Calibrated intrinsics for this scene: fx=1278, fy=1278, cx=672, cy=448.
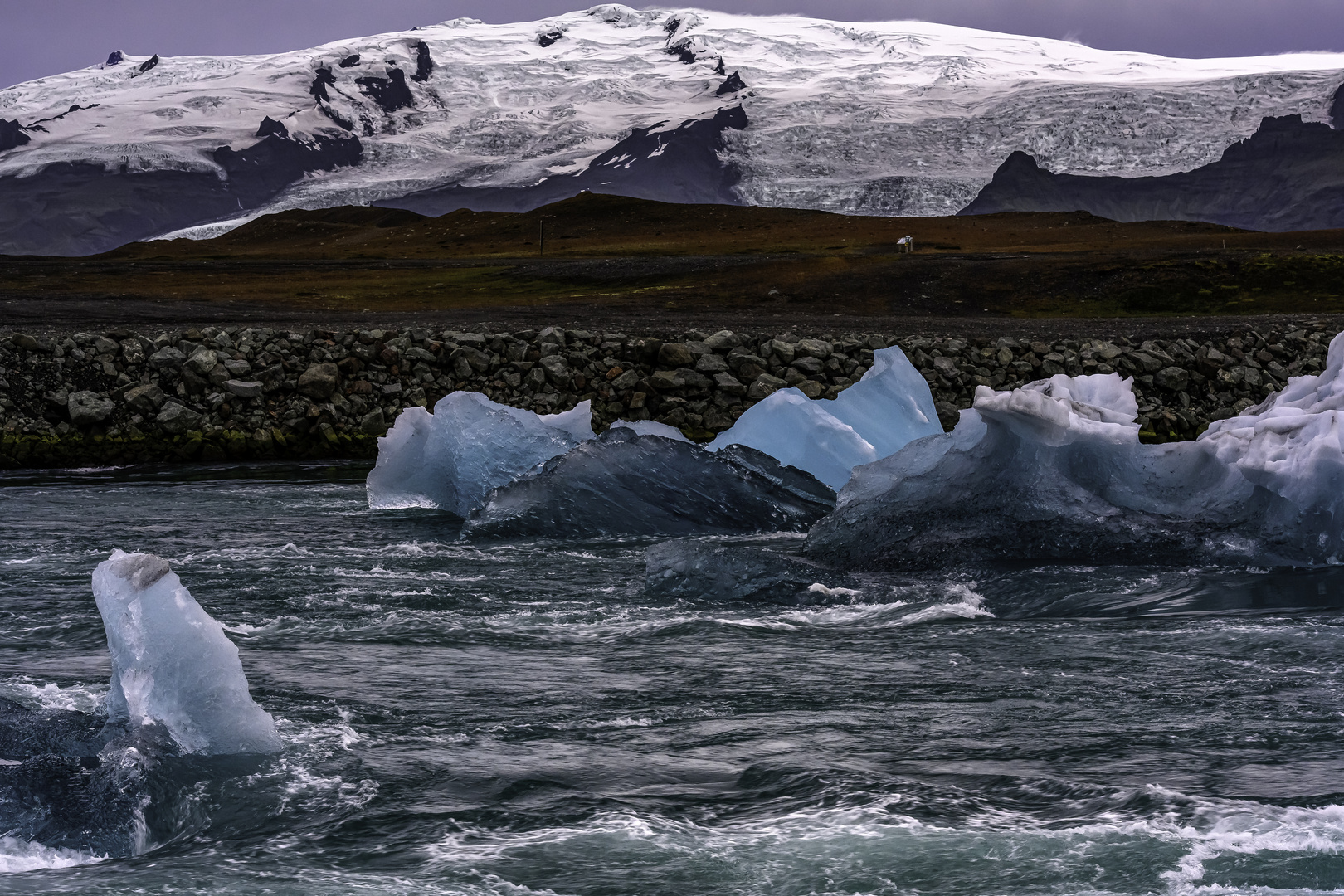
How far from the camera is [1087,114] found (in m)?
108

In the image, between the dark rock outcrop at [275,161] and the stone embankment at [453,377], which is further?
the dark rock outcrop at [275,161]

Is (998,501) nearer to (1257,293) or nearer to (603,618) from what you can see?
(603,618)

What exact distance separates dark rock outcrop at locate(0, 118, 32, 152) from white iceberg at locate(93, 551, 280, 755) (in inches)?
7034

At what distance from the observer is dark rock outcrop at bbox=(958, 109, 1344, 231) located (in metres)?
110

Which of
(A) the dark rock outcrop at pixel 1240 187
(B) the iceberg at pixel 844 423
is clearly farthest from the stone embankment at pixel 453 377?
(A) the dark rock outcrop at pixel 1240 187

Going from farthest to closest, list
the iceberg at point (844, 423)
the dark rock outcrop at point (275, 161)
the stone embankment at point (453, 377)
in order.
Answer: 1. the dark rock outcrop at point (275, 161)
2. the stone embankment at point (453, 377)
3. the iceberg at point (844, 423)

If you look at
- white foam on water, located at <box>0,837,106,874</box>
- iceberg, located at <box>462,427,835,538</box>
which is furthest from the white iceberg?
iceberg, located at <box>462,427,835,538</box>

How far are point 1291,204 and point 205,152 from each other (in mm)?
123991

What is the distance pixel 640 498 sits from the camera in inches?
547

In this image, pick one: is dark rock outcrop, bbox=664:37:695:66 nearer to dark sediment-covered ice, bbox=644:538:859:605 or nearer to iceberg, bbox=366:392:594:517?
iceberg, bbox=366:392:594:517

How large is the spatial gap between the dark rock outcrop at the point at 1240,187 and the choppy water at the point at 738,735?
10069 cm

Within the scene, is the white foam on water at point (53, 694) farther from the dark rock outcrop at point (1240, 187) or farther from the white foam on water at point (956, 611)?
the dark rock outcrop at point (1240, 187)

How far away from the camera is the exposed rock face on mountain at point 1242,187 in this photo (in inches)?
4360

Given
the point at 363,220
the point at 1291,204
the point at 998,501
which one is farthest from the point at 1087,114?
the point at 998,501
